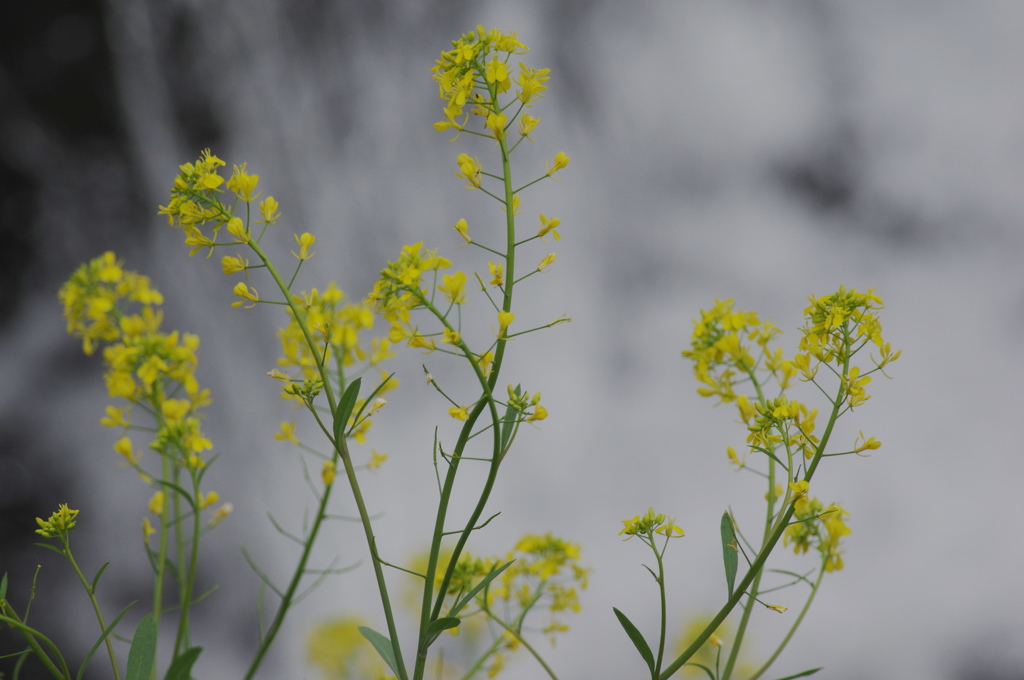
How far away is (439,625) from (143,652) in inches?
12.0

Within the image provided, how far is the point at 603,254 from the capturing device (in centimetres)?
290

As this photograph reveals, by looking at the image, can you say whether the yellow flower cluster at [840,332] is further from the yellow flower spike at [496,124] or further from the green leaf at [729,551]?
the yellow flower spike at [496,124]

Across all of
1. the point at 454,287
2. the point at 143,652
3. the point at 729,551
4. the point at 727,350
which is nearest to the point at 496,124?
the point at 454,287

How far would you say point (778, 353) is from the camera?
798 mm

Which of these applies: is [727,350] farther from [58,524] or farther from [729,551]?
[58,524]

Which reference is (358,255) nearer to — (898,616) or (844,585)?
(844,585)

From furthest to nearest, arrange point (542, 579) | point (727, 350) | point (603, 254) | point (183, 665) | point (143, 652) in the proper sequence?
1. point (603, 254)
2. point (542, 579)
3. point (727, 350)
4. point (143, 652)
5. point (183, 665)

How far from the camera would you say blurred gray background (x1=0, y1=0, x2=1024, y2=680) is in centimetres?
234

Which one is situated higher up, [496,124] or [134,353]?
[496,124]

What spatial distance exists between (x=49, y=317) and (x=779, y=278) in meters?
2.86

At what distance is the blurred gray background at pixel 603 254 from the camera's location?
2.34 metres

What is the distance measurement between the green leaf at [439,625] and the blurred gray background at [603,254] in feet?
6.11

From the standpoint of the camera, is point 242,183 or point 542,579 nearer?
point 242,183

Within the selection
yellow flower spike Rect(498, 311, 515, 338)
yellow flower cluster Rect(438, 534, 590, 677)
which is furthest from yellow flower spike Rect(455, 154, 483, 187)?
yellow flower cluster Rect(438, 534, 590, 677)
